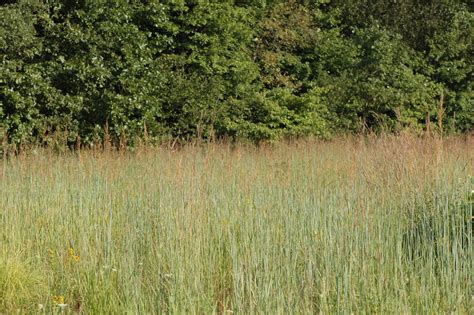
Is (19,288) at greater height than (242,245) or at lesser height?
lesser

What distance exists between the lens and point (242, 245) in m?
4.07

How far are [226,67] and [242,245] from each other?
31.1 ft

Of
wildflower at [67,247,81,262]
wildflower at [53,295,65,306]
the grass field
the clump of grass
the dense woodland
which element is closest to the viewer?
the grass field

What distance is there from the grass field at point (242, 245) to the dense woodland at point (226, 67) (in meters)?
3.18

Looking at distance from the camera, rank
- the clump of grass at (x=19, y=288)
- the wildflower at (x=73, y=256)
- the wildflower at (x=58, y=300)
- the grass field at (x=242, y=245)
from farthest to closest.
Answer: the wildflower at (x=73, y=256)
the clump of grass at (x=19, y=288)
the wildflower at (x=58, y=300)
the grass field at (x=242, y=245)

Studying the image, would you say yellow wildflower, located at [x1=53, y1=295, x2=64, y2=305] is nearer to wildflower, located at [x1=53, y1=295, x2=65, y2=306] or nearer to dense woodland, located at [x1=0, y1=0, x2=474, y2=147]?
wildflower, located at [x1=53, y1=295, x2=65, y2=306]

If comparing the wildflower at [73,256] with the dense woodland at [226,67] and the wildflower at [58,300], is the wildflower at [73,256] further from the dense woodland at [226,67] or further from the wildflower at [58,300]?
the dense woodland at [226,67]

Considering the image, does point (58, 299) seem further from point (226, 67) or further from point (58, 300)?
point (226, 67)

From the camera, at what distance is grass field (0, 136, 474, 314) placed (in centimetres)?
337

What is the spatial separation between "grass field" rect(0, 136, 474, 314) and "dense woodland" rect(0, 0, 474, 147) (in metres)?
3.18

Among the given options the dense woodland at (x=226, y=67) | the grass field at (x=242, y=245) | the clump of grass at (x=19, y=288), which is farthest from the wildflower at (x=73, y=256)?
the dense woodland at (x=226, y=67)

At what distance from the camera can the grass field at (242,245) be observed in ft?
11.1

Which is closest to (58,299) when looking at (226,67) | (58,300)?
(58,300)

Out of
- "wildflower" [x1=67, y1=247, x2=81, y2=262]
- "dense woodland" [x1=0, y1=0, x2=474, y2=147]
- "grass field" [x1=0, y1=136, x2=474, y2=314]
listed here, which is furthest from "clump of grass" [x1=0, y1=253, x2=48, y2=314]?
"dense woodland" [x1=0, y1=0, x2=474, y2=147]
